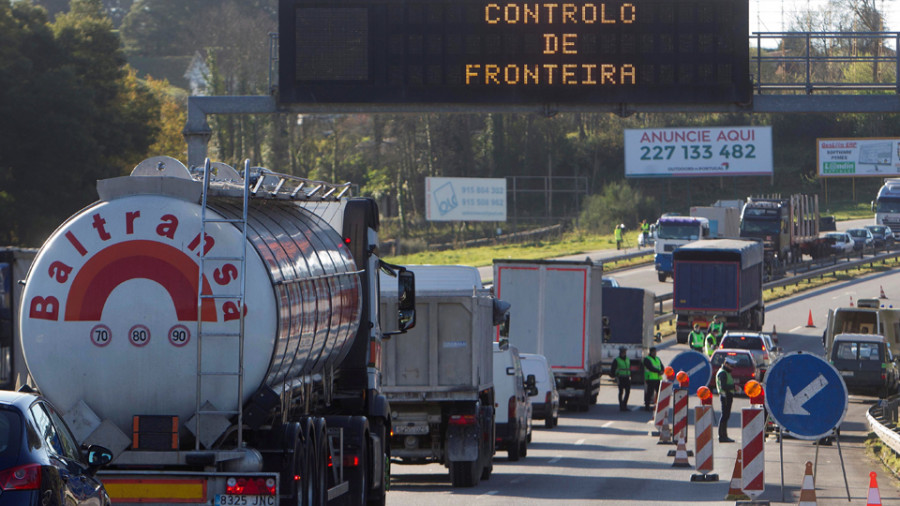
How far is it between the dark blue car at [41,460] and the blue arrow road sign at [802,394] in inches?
292

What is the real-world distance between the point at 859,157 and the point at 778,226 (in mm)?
28869

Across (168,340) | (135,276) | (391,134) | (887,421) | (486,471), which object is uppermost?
(391,134)

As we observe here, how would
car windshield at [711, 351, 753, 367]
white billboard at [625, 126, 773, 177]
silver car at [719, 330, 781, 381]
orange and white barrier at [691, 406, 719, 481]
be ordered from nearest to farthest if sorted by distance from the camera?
orange and white barrier at [691, 406, 719, 481], car windshield at [711, 351, 753, 367], silver car at [719, 330, 781, 381], white billboard at [625, 126, 773, 177]

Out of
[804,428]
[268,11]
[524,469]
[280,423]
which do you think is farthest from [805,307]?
[268,11]

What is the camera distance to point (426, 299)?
61.2ft

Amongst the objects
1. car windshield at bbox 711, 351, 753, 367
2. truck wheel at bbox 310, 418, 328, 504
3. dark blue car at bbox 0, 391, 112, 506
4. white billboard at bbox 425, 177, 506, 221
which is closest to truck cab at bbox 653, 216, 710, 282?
white billboard at bbox 425, 177, 506, 221

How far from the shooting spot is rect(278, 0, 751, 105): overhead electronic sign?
21453 millimetres

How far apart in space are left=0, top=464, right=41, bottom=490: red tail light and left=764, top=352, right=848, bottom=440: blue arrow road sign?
27.6 ft

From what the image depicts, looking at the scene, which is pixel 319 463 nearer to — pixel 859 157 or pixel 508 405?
pixel 508 405

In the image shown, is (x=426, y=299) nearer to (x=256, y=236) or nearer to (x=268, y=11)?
(x=256, y=236)

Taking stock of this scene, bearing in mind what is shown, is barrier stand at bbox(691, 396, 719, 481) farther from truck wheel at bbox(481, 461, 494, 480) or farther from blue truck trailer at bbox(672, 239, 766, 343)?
blue truck trailer at bbox(672, 239, 766, 343)

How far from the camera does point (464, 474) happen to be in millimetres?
18484

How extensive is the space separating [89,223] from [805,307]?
173ft

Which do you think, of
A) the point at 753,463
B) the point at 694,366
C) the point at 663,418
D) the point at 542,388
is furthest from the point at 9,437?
the point at 542,388
